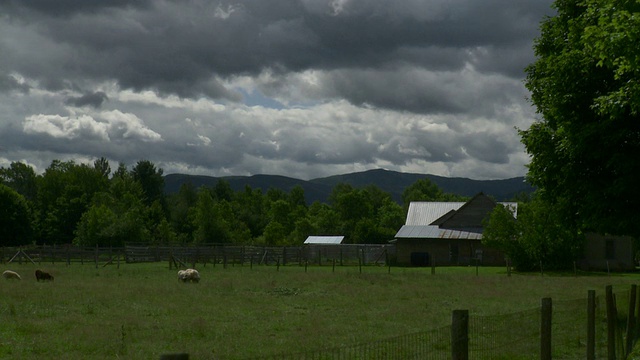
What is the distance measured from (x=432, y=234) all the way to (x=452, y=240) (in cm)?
229

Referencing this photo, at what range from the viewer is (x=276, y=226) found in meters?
116

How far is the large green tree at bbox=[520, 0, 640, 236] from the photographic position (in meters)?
22.5

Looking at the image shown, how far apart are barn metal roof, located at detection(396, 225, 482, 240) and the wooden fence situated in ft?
8.86

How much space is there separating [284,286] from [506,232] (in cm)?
3322

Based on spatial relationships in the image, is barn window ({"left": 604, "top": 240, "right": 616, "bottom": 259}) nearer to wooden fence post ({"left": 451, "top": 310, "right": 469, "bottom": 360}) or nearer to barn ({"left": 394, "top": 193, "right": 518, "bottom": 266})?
barn ({"left": 394, "top": 193, "right": 518, "bottom": 266})

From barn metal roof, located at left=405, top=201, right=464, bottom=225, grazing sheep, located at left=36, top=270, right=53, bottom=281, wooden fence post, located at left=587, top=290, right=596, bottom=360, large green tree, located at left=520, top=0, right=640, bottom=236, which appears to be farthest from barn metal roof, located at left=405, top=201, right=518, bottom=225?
wooden fence post, located at left=587, top=290, right=596, bottom=360

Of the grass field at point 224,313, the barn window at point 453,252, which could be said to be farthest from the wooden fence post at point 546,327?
the barn window at point 453,252

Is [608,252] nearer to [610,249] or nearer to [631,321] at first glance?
[610,249]

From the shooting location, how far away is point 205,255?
67.1m

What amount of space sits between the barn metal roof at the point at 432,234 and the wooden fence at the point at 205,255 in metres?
2.70

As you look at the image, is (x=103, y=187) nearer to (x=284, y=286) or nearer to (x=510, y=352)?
(x=284, y=286)

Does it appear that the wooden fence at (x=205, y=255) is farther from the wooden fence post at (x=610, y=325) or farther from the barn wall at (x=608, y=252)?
the wooden fence post at (x=610, y=325)

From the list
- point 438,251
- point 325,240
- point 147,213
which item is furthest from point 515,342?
point 147,213

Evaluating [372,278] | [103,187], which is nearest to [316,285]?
[372,278]
